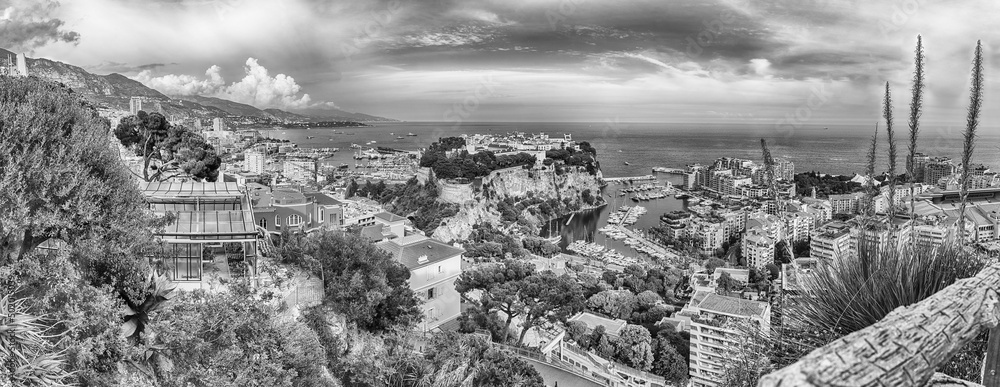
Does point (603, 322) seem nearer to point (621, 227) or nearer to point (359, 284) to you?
point (359, 284)

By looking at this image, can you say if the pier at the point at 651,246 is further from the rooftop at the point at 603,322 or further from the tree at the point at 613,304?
the rooftop at the point at 603,322

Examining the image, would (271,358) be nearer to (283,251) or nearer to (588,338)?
(283,251)

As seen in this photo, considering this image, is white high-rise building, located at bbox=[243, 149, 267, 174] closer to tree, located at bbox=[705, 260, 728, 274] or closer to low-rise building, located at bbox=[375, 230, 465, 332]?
tree, located at bbox=[705, 260, 728, 274]

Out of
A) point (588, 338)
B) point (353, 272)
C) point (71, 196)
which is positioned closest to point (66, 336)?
point (71, 196)

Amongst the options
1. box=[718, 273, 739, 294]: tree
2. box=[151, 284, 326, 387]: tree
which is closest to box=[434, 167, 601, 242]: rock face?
box=[718, 273, 739, 294]: tree

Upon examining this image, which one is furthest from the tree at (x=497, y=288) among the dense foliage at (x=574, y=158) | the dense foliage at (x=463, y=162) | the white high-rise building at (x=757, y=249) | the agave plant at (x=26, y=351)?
the dense foliage at (x=574, y=158)
